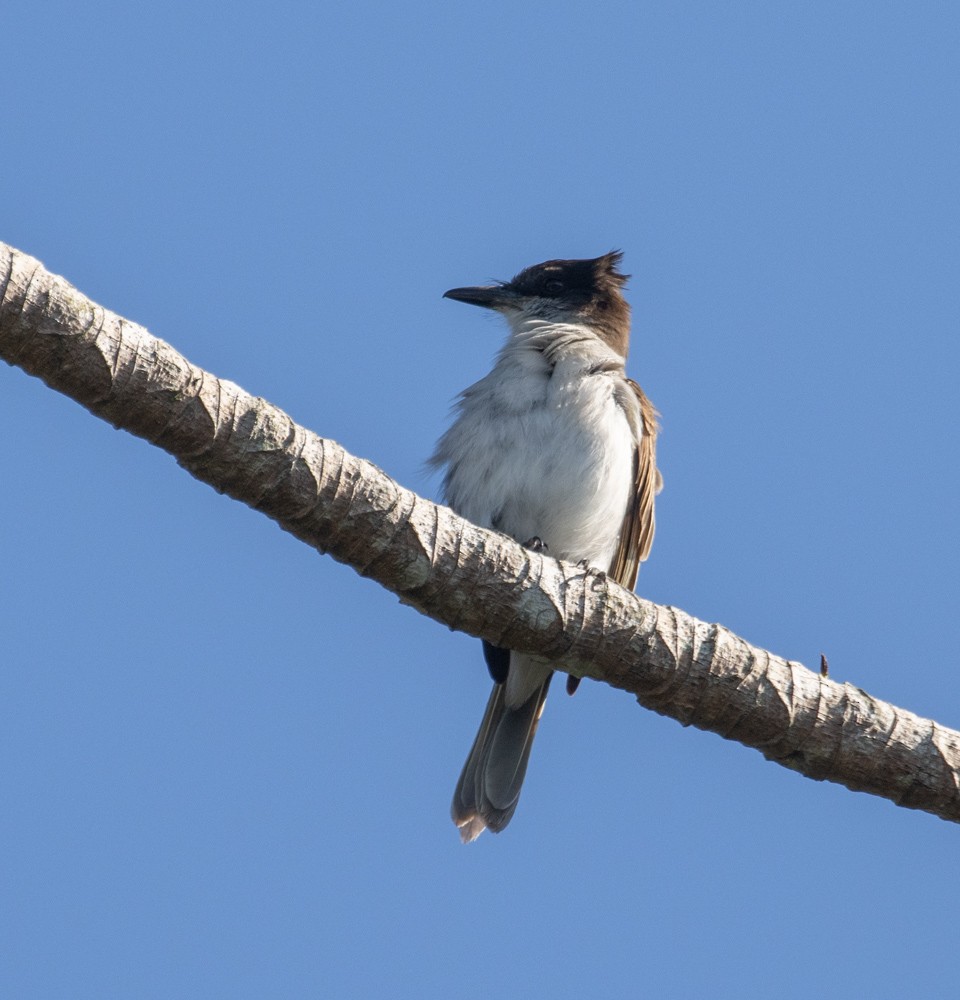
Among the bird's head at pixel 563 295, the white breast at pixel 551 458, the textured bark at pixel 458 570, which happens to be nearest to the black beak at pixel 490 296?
the bird's head at pixel 563 295

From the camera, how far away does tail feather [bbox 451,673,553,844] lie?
7230mm

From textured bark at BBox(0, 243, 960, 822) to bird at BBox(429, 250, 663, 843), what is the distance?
134 cm

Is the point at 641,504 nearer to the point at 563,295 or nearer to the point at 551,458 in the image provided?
the point at 551,458

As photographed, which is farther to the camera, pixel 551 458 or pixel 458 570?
pixel 551 458

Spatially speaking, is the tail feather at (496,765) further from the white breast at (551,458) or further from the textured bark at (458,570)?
the textured bark at (458,570)

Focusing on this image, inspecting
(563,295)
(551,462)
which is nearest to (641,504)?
(551,462)

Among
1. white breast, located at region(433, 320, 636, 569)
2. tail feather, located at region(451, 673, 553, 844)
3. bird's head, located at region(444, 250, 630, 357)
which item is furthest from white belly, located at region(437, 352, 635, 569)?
bird's head, located at region(444, 250, 630, 357)

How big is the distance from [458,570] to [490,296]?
413 centimetres

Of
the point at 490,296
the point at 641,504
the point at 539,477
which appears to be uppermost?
the point at 490,296

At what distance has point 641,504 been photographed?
738 centimetres

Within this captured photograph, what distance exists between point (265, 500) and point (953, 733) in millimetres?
2956

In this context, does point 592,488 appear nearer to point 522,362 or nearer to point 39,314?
point 522,362

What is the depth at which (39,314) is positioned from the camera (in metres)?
4.39

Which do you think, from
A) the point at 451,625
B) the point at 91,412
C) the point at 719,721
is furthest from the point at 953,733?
the point at 91,412
